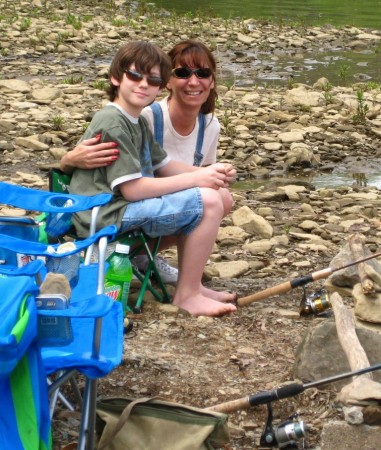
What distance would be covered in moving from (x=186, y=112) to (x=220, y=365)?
1419 millimetres

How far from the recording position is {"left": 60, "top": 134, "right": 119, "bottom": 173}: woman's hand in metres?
4.29

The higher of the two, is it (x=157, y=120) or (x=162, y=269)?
(x=157, y=120)

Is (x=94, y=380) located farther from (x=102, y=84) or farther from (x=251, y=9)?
(x=251, y=9)

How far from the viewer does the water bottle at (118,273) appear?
425 centimetres

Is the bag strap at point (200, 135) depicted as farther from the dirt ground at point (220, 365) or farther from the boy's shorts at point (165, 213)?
the dirt ground at point (220, 365)

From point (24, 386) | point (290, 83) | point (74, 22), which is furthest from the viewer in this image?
point (74, 22)

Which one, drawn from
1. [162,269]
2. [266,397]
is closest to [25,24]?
[162,269]

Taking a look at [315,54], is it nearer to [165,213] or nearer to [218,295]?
[218,295]

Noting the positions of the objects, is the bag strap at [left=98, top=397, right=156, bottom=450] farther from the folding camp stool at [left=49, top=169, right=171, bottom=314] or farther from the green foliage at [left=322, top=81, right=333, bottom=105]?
the green foliage at [left=322, top=81, right=333, bottom=105]

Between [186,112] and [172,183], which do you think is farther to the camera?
[186,112]

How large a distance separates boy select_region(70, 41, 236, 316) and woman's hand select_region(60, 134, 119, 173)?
0.03m

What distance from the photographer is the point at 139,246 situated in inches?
181

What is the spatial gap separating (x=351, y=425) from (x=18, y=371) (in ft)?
3.60

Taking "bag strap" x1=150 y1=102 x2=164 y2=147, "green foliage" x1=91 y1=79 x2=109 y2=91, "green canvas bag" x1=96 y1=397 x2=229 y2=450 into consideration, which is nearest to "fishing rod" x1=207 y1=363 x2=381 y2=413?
"green canvas bag" x1=96 y1=397 x2=229 y2=450
